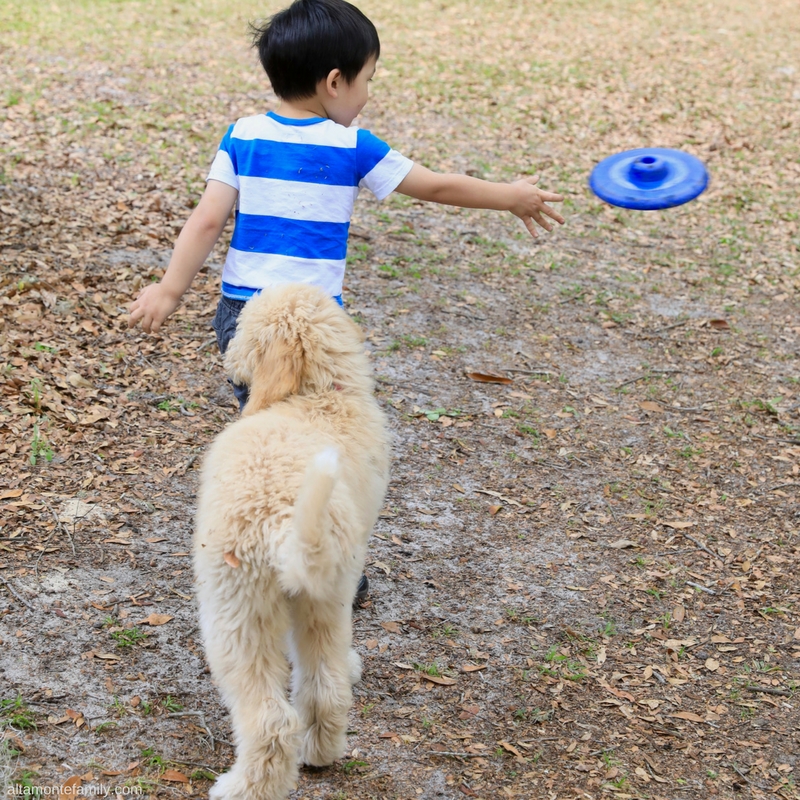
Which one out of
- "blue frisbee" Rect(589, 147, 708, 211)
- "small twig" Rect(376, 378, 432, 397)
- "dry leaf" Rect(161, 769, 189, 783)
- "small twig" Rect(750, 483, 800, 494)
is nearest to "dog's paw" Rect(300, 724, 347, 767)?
"dry leaf" Rect(161, 769, 189, 783)

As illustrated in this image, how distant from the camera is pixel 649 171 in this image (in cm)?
564

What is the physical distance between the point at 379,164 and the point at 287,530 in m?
1.59

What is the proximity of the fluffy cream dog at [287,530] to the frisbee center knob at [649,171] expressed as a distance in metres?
3.29

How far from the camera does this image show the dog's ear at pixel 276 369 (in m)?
2.93

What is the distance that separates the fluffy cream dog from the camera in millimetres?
2586

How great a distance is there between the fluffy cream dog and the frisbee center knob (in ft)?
10.8

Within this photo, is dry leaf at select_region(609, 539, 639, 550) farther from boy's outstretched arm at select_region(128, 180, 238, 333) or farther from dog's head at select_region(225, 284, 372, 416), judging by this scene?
boy's outstretched arm at select_region(128, 180, 238, 333)

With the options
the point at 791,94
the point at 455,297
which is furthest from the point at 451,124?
the point at 791,94

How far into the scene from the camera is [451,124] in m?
10.5

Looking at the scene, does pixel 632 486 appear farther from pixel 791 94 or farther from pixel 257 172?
pixel 791 94

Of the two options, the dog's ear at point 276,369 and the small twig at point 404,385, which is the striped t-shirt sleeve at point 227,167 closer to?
the dog's ear at point 276,369

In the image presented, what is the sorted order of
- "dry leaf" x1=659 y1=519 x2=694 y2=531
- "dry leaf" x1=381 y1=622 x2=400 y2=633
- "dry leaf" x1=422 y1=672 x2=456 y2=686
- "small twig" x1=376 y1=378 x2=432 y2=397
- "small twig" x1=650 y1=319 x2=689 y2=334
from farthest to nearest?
"small twig" x1=650 y1=319 x2=689 y2=334 → "small twig" x1=376 y1=378 x2=432 y2=397 → "dry leaf" x1=659 y1=519 x2=694 y2=531 → "dry leaf" x1=381 y1=622 x2=400 y2=633 → "dry leaf" x1=422 y1=672 x2=456 y2=686

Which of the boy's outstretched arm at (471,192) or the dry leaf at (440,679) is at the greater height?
the boy's outstretched arm at (471,192)

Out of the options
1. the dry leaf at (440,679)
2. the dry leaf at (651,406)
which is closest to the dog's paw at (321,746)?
the dry leaf at (440,679)
